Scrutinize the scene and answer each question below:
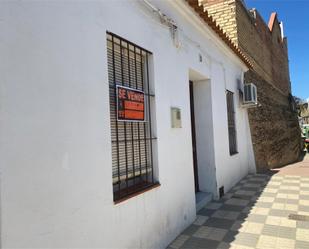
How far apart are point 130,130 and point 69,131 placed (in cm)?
111

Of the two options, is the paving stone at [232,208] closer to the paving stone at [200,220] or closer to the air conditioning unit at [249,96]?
the paving stone at [200,220]

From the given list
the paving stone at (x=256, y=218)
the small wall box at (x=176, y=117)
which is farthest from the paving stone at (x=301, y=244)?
the small wall box at (x=176, y=117)

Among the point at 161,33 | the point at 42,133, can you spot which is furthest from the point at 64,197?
the point at 161,33

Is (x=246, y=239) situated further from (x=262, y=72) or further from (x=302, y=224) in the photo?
(x=262, y=72)

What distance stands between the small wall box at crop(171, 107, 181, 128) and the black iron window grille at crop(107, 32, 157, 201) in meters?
0.49

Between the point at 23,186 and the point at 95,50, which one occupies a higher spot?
the point at 95,50

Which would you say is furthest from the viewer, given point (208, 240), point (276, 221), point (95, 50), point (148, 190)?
point (276, 221)

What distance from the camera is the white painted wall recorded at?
1.78m

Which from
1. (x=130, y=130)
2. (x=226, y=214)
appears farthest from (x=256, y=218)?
(x=130, y=130)

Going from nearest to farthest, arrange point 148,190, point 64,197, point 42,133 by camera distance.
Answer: point 42,133, point 64,197, point 148,190

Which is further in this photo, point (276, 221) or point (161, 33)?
point (276, 221)

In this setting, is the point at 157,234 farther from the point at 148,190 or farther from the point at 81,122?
the point at 81,122

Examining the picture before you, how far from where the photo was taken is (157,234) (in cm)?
331

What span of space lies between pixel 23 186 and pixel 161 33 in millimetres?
2784
